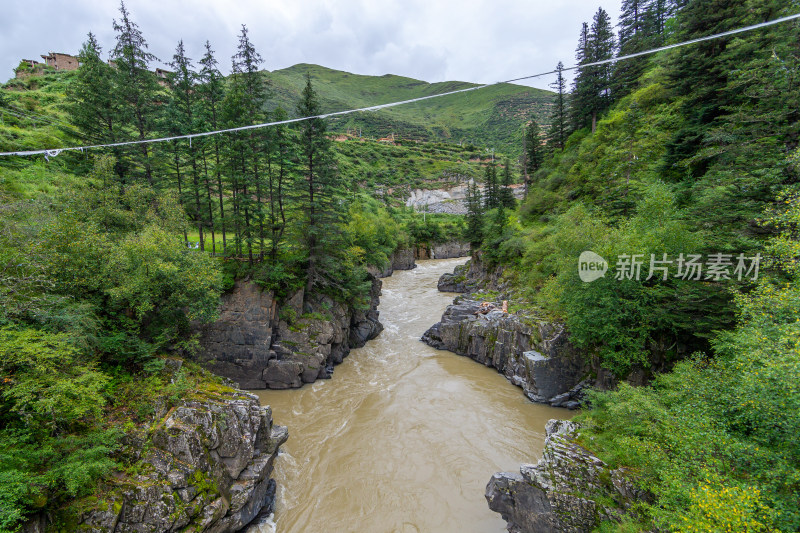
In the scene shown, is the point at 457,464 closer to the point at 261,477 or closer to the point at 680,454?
the point at 261,477

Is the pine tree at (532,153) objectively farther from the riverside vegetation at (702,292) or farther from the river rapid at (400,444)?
the river rapid at (400,444)

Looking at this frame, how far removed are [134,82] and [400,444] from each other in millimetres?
23483

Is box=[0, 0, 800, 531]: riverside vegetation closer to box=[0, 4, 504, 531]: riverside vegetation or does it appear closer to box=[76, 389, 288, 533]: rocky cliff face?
box=[0, 4, 504, 531]: riverside vegetation

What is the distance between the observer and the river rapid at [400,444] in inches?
385

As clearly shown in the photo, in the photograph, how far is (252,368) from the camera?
16578 mm

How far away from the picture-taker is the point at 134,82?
16844 millimetres

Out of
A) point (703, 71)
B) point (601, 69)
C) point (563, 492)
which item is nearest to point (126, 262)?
point (563, 492)

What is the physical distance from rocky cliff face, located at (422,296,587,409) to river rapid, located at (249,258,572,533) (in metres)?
0.70

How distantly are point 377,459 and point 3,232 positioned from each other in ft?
45.3

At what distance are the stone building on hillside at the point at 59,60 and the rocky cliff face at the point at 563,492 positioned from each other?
68.6 m

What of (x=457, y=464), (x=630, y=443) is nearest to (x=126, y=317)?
(x=457, y=464)

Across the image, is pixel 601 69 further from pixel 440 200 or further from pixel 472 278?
pixel 440 200

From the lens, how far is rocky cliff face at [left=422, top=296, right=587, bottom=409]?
14.9 meters

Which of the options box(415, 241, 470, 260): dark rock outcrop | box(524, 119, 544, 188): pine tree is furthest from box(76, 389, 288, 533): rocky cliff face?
box(415, 241, 470, 260): dark rock outcrop
